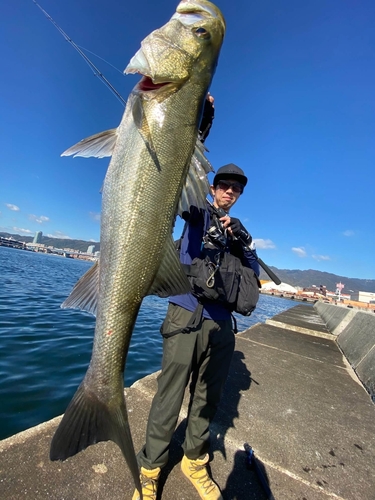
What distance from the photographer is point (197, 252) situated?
3043 millimetres

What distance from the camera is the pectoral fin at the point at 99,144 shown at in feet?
6.29

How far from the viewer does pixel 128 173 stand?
5.98 ft

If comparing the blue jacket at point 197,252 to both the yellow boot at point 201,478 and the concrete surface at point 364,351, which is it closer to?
the yellow boot at point 201,478

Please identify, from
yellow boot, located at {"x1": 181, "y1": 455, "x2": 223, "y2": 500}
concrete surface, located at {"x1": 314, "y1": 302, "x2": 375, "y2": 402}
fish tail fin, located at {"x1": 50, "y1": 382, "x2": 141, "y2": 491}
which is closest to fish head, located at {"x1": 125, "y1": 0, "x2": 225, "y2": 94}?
fish tail fin, located at {"x1": 50, "y1": 382, "x2": 141, "y2": 491}

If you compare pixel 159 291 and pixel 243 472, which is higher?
pixel 159 291

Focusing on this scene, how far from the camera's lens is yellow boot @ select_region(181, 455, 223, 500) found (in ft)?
7.40

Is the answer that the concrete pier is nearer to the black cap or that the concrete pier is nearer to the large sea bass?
the large sea bass

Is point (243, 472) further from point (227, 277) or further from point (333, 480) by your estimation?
point (227, 277)

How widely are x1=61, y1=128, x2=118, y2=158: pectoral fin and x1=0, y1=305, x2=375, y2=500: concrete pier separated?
259 cm

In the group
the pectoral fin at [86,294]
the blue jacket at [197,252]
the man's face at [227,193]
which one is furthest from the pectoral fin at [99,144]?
the man's face at [227,193]

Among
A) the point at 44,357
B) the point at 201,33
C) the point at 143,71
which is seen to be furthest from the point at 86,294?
the point at 44,357

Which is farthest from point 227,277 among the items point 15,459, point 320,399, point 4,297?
point 4,297

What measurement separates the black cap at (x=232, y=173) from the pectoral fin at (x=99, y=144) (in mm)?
1668

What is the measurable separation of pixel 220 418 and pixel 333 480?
129cm
